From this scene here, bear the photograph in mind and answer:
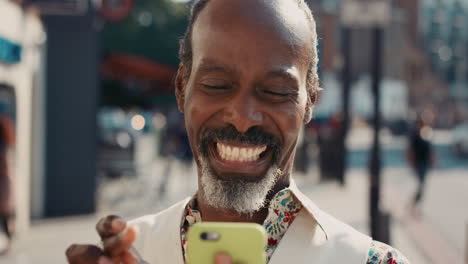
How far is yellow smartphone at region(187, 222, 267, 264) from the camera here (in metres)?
1.14

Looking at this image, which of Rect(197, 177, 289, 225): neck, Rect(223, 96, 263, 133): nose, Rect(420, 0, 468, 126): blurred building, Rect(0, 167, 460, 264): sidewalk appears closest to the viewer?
Rect(223, 96, 263, 133): nose

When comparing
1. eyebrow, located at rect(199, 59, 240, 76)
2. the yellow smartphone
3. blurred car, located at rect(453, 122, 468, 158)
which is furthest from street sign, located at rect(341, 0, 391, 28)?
blurred car, located at rect(453, 122, 468, 158)

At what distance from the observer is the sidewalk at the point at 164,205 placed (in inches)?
305

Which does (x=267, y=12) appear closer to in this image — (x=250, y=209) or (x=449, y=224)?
(x=250, y=209)

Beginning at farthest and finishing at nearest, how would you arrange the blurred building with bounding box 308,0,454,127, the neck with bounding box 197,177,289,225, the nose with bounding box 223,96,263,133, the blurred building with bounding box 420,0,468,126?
the blurred building with bounding box 420,0,468,126
the blurred building with bounding box 308,0,454,127
the neck with bounding box 197,177,289,225
the nose with bounding box 223,96,263,133

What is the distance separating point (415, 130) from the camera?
10859mm

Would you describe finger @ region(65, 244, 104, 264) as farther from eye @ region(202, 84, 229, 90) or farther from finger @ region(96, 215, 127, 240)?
eye @ region(202, 84, 229, 90)

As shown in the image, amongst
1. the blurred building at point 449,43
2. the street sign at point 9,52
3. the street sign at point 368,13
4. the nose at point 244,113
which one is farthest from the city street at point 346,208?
the blurred building at point 449,43

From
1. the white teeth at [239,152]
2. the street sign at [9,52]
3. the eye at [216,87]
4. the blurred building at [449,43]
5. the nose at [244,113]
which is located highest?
the blurred building at [449,43]

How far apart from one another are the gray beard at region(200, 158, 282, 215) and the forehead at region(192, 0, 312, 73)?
11.0 inches

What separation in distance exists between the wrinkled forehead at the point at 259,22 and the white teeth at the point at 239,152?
0.86ft

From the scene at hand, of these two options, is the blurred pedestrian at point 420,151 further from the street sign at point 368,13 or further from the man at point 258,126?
the man at point 258,126

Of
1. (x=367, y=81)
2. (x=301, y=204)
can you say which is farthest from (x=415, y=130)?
(x=367, y=81)

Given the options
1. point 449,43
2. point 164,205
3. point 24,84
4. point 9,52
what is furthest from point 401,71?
point 9,52
